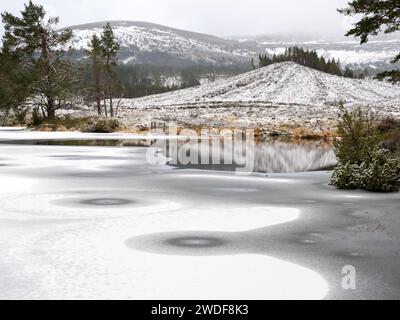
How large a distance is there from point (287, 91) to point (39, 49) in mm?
76840

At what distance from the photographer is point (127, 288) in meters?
5.34

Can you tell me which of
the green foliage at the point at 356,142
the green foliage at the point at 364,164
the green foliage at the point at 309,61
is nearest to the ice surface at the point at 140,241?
the green foliage at the point at 364,164

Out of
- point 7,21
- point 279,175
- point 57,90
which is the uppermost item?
point 7,21

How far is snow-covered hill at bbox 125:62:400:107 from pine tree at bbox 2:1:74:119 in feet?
179

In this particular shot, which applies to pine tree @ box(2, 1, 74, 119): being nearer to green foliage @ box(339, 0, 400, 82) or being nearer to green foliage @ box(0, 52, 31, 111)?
green foliage @ box(0, 52, 31, 111)

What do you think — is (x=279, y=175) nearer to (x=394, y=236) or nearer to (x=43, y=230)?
(x=394, y=236)

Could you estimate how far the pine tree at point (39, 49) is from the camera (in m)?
52.4

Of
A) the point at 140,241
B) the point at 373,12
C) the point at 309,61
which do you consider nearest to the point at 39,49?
the point at 373,12

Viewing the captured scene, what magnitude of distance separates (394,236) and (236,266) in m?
3.02

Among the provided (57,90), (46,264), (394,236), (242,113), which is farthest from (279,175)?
(242,113)

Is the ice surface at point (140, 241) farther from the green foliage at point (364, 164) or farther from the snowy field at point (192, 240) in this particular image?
the green foliage at point (364, 164)
